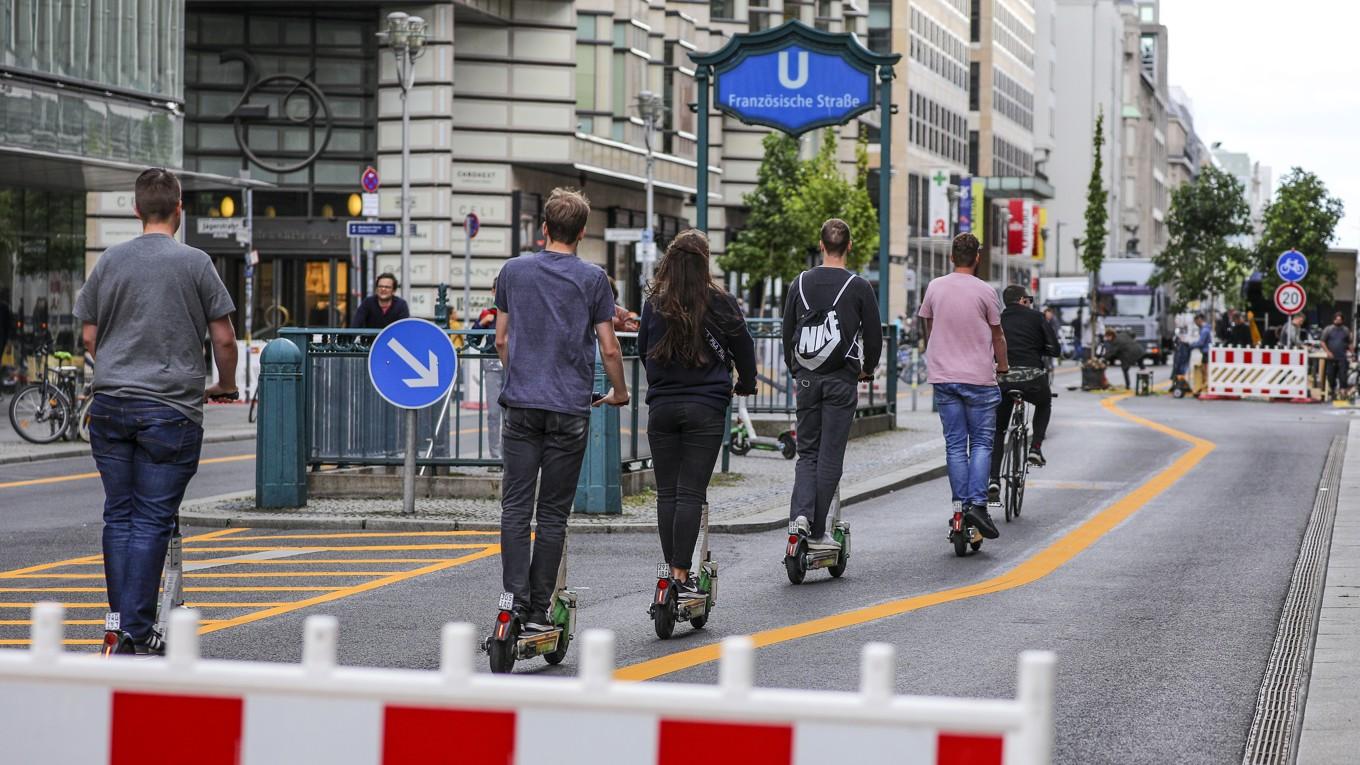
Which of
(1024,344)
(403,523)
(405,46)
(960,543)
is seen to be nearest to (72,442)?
(405,46)

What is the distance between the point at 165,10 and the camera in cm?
3316

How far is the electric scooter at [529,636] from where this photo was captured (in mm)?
7371

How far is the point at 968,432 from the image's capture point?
40.0 ft

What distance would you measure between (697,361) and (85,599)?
11.3ft

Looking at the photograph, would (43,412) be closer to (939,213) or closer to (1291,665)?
(1291,665)

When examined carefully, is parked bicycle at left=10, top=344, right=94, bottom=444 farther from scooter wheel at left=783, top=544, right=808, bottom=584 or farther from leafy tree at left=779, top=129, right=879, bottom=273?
leafy tree at left=779, top=129, right=879, bottom=273

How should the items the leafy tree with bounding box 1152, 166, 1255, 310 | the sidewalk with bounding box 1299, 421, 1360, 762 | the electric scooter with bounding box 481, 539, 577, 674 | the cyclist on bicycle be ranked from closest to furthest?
the sidewalk with bounding box 1299, 421, 1360, 762, the electric scooter with bounding box 481, 539, 577, 674, the cyclist on bicycle, the leafy tree with bounding box 1152, 166, 1255, 310

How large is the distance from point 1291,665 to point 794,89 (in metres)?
13.7

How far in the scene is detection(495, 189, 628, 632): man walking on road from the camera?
7703mm

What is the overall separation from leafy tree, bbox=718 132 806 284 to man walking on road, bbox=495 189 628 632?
52.5 m

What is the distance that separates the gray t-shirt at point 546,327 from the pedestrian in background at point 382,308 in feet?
33.4

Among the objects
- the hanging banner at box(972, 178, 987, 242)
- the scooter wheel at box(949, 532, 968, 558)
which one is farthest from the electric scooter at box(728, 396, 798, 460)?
the hanging banner at box(972, 178, 987, 242)

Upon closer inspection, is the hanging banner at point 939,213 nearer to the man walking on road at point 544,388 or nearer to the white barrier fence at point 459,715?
the man walking on road at point 544,388

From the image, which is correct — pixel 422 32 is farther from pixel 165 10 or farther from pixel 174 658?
pixel 174 658
